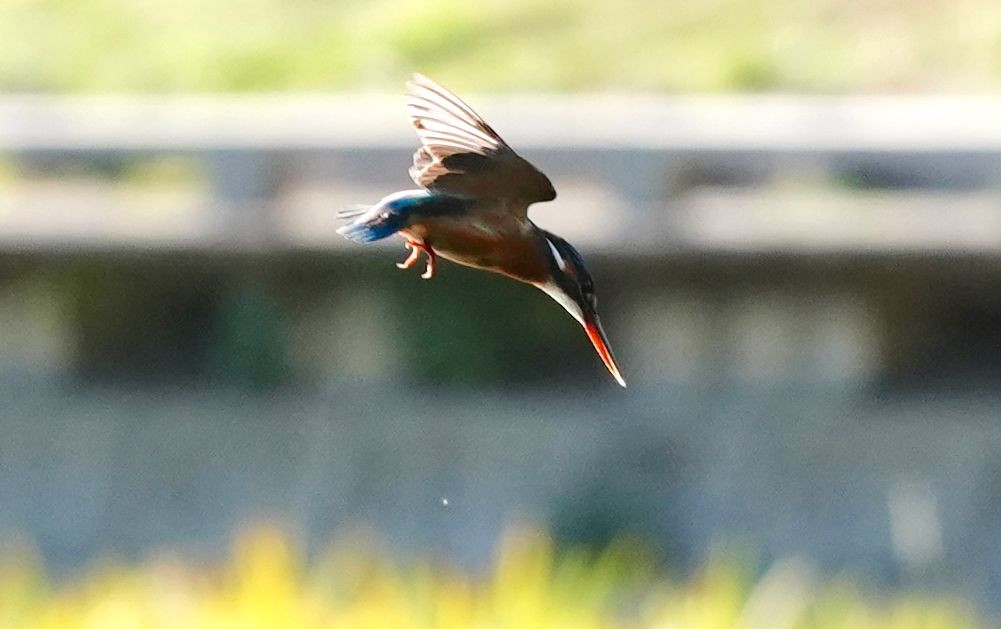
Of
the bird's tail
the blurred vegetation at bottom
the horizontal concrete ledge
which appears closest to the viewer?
the bird's tail

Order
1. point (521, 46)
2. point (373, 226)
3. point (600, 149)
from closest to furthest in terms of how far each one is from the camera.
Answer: point (373, 226)
point (600, 149)
point (521, 46)

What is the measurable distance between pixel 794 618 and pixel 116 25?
24.9 ft

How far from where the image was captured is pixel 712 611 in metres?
4.38

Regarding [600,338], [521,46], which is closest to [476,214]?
[600,338]

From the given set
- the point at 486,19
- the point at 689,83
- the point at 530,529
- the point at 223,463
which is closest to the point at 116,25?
the point at 486,19

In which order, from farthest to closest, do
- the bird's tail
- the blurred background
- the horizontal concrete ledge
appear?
the horizontal concrete ledge, the blurred background, the bird's tail

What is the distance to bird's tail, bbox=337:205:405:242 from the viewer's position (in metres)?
1.60

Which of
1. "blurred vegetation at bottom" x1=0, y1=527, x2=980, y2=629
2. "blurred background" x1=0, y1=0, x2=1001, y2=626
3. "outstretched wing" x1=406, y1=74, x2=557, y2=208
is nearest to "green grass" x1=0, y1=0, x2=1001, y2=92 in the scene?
"blurred background" x1=0, y1=0, x2=1001, y2=626

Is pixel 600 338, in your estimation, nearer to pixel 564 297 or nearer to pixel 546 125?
pixel 564 297

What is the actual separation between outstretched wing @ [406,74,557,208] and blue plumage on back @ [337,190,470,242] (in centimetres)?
2

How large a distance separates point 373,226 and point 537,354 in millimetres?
6192

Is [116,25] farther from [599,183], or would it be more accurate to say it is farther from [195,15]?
[599,183]

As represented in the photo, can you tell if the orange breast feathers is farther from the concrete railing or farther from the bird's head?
the concrete railing

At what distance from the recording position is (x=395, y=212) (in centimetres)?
162
